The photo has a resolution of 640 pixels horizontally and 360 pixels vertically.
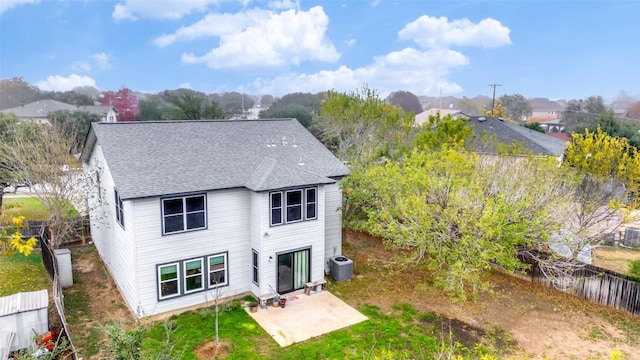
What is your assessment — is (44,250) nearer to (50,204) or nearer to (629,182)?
(50,204)

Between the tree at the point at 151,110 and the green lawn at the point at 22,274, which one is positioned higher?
the tree at the point at 151,110

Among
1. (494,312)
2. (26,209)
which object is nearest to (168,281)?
(494,312)

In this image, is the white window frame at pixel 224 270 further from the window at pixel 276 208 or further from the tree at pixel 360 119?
the tree at pixel 360 119

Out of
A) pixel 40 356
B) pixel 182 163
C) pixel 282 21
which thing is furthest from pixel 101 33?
pixel 40 356

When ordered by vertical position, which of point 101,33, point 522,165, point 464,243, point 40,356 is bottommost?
point 40,356

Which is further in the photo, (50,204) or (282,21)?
(282,21)

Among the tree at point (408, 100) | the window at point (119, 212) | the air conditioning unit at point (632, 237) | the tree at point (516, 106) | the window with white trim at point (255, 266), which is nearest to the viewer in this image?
the window at point (119, 212)

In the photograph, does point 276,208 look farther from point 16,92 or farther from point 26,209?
point 16,92

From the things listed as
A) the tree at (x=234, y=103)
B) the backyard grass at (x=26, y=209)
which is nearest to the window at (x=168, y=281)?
the backyard grass at (x=26, y=209)
